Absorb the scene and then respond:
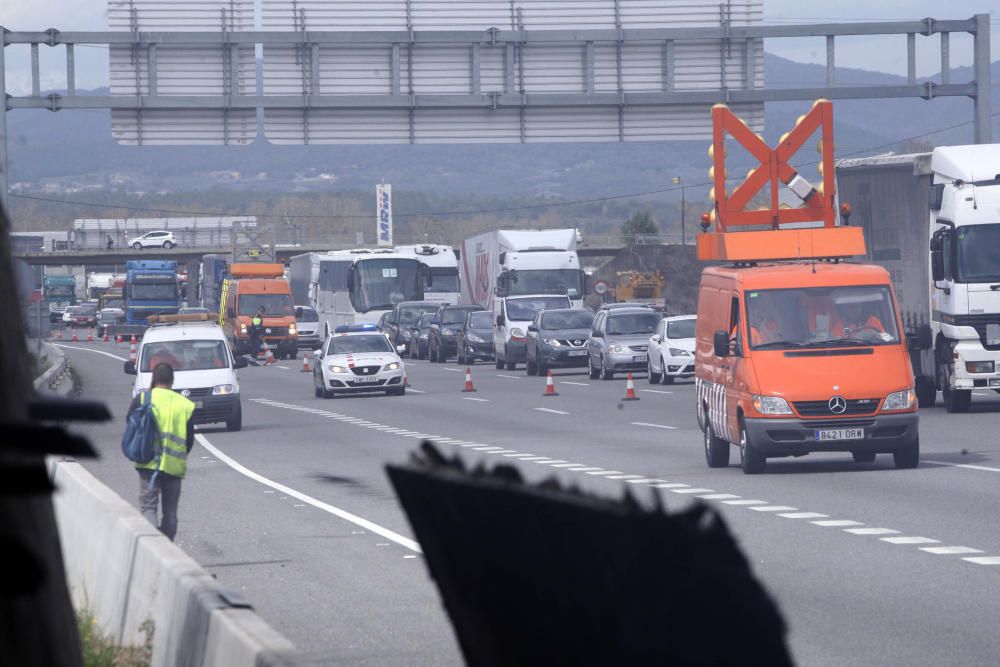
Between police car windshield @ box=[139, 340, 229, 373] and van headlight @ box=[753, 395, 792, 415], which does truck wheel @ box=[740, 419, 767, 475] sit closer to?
van headlight @ box=[753, 395, 792, 415]

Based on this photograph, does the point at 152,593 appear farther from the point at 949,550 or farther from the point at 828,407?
the point at 828,407

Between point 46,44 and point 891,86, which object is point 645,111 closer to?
point 891,86

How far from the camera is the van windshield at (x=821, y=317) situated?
1708 cm

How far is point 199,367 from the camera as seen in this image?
90.8 feet

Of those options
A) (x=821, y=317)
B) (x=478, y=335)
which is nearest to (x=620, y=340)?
(x=478, y=335)

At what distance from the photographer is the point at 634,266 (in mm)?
107812

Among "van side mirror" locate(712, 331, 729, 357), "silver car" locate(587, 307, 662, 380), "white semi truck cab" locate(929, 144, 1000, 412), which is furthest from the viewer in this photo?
"silver car" locate(587, 307, 662, 380)

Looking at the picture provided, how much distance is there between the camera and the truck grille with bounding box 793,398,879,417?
54.5 feet

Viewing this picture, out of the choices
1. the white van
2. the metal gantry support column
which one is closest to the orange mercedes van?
the white van

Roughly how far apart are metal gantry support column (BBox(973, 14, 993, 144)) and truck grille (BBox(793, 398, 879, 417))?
14.9m

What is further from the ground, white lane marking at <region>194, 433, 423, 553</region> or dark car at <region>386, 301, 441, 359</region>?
dark car at <region>386, 301, 441, 359</region>

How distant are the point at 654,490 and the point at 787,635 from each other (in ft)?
0.67

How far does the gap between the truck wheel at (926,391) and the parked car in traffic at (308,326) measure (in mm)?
45492

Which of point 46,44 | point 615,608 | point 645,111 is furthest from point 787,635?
point 645,111
